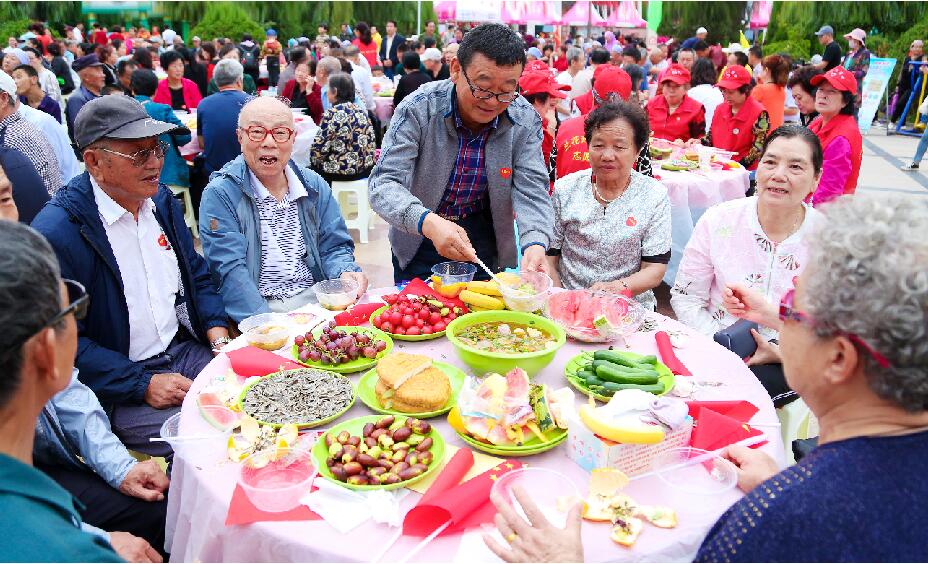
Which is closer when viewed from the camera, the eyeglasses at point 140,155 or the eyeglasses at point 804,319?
the eyeglasses at point 804,319

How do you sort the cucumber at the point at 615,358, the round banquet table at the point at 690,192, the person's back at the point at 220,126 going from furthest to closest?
the person's back at the point at 220,126
the round banquet table at the point at 690,192
the cucumber at the point at 615,358

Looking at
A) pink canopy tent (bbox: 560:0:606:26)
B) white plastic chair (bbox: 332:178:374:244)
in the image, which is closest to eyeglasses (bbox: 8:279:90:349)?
white plastic chair (bbox: 332:178:374:244)

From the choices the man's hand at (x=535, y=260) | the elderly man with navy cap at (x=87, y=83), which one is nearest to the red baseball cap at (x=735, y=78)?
the man's hand at (x=535, y=260)

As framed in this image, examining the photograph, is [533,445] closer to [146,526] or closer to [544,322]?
[544,322]

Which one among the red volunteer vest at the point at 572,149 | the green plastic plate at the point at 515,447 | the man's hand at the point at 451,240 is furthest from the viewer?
the red volunteer vest at the point at 572,149

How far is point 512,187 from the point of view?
3326mm

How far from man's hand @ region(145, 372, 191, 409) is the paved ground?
10.3ft

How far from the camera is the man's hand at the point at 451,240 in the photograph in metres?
2.68

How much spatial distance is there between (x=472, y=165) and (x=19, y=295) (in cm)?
235

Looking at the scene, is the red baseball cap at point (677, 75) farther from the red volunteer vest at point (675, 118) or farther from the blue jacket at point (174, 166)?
the blue jacket at point (174, 166)

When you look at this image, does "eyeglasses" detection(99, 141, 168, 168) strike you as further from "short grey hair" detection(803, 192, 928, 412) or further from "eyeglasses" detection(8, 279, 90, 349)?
"short grey hair" detection(803, 192, 928, 412)

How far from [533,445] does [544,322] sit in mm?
650

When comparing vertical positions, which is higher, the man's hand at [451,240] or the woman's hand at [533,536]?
the man's hand at [451,240]

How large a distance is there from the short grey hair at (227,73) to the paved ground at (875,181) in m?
2.02
